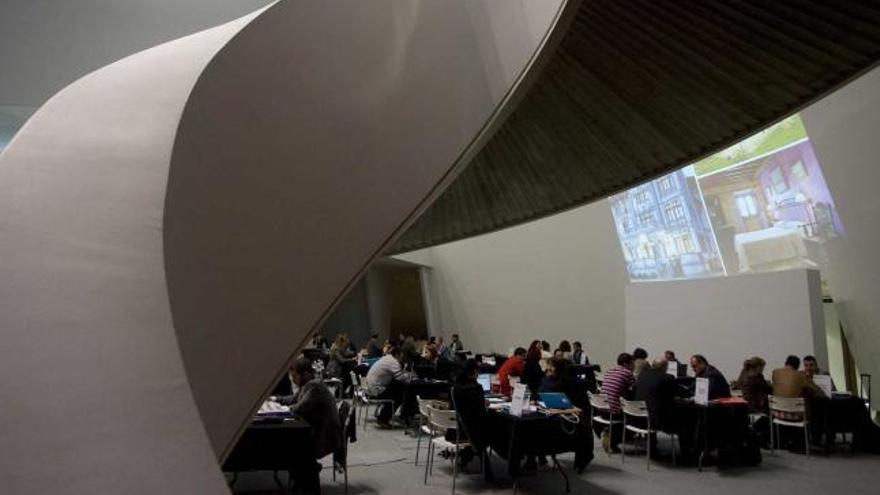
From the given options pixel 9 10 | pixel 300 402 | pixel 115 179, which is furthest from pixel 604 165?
pixel 9 10

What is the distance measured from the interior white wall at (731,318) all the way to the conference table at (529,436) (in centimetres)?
467

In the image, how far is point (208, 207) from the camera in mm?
2619

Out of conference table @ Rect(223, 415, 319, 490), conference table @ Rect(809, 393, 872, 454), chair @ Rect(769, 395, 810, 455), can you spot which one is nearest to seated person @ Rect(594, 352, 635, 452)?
chair @ Rect(769, 395, 810, 455)

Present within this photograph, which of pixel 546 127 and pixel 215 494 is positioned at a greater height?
pixel 546 127

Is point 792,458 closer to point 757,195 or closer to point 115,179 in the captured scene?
point 757,195

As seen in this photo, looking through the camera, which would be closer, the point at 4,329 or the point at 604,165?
the point at 4,329

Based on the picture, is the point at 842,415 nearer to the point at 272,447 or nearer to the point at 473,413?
the point at 473,413

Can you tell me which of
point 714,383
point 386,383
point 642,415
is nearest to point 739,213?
point 714,383

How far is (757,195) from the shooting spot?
944 centimetres

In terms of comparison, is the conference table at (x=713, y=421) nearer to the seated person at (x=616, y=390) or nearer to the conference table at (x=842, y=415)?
the seated person at (x=616, y=390)

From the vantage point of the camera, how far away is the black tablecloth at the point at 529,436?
5141mm

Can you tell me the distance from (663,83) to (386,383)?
4.59 metres

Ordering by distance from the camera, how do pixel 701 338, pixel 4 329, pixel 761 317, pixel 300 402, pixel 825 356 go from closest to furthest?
pixel 4 329, pixel 300 402, pixel 825 356, pixel 761 317, pixel 701 338

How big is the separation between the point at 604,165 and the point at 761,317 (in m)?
3.84
